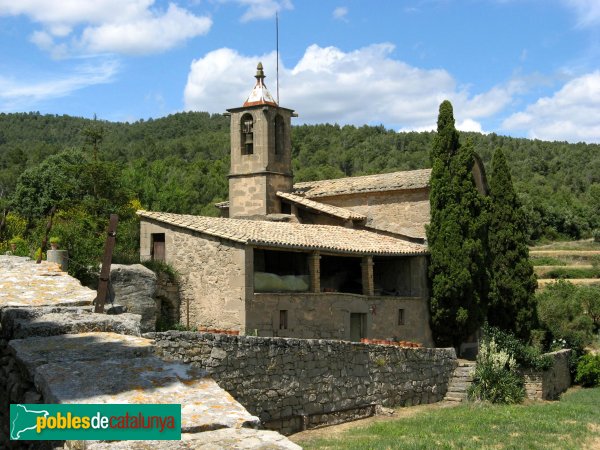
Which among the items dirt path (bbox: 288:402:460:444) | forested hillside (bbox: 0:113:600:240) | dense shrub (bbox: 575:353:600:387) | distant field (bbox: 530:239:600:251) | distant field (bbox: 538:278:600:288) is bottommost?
dense shrub (bbox: 575:353:600:387)

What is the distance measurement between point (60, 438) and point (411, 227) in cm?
1933

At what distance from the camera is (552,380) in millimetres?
21578

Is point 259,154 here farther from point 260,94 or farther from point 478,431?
point 478,431

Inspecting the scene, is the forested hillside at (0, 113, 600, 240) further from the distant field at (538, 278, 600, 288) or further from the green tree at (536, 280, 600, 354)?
the green tree at (536, 280, 600, 354)

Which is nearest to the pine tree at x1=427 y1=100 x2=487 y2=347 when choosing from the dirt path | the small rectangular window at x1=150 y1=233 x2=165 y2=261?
the dirt path

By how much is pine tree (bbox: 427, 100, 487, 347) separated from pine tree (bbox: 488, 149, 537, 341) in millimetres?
1624

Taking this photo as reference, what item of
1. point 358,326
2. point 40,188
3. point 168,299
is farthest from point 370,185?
point 40,188

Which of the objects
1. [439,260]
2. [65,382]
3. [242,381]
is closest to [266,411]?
[242,381]

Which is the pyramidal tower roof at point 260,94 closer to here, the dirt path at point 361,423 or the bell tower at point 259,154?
the bell tower at point 259,154

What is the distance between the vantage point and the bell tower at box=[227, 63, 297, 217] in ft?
76.4

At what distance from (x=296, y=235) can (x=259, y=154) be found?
512cm

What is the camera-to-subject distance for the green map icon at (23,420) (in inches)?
183

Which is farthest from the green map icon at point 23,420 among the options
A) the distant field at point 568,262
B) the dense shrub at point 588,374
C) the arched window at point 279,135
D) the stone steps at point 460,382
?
the distant field at point 568,262

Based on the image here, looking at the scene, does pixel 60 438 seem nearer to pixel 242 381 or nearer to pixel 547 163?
pixel 242 381
